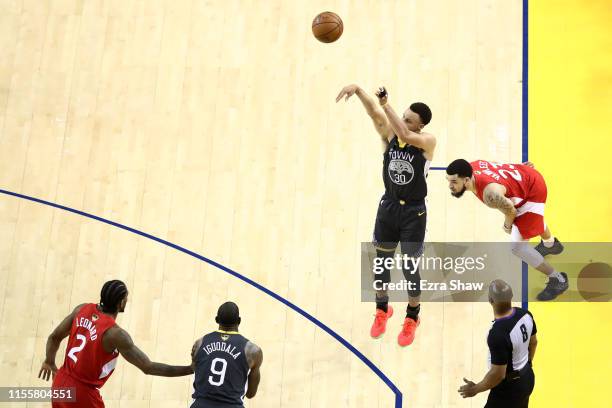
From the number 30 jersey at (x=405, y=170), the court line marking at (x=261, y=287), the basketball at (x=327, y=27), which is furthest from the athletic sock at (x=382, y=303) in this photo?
the basketball at (x=327, y=27)

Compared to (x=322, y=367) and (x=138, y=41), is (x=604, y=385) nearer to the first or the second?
(x=322, y=367)

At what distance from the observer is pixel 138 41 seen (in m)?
9.63

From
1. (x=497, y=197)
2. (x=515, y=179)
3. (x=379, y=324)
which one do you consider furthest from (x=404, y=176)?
(x=379, y=324)

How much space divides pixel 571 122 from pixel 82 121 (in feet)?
18.2

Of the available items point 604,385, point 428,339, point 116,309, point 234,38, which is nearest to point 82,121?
point 234,38

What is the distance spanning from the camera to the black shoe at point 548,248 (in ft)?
26.9

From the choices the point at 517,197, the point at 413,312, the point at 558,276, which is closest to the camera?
the point at 517,197

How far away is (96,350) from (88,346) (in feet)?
0.21

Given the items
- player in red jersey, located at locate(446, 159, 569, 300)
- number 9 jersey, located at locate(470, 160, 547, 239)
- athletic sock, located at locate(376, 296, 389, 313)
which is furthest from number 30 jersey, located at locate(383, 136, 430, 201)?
athletic sock, located at locate(376, 296, 389, 313)

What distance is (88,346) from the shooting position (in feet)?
19.5

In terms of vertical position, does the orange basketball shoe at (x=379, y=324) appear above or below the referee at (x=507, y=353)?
above

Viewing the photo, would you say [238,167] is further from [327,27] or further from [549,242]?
[549,242]

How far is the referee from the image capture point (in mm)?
5715

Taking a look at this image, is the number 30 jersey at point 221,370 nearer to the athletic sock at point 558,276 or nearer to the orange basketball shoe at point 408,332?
the orange basketball shoe at point 408,332
